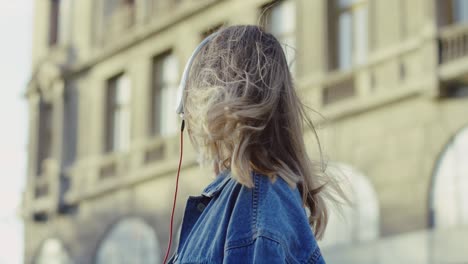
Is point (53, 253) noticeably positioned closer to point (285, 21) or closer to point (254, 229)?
A: point (285, 21)

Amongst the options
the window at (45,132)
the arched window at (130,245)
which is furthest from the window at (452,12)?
the window at (45,132)

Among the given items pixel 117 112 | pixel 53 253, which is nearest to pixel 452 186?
pixel 117 112

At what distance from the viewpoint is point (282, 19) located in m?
21.6

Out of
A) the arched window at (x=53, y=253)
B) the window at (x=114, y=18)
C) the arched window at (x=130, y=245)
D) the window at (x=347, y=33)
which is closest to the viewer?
the window at (x=347, y=33)

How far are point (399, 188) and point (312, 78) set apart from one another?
10.3 feet

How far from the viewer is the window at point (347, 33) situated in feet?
63.9

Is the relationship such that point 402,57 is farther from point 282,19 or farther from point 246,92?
point 246,92

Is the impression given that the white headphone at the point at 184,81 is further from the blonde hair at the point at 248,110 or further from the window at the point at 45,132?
the window at the point at 45,132

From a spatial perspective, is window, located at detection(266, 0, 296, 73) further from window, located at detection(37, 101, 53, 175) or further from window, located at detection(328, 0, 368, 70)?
window, located at detection(37, 101, 53, 175)

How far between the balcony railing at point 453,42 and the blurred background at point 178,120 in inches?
1.2

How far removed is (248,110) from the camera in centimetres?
234

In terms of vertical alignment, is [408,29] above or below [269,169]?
above

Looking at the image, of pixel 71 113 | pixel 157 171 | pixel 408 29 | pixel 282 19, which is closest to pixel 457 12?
pixel 408 29

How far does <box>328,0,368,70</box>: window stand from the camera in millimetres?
19484
